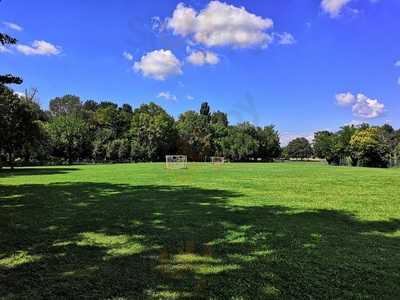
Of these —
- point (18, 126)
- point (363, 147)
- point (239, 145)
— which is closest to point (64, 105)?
point (239, 145)

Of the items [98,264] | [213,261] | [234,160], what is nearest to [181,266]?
[213,261]

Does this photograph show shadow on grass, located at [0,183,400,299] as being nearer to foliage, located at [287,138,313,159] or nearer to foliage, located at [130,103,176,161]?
foliage, located at [130,103,176,161]

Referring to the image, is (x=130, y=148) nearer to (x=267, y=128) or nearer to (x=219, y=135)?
(x=219, y=135)

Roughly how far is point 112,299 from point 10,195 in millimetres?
11422

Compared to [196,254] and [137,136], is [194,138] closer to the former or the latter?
[137,136]

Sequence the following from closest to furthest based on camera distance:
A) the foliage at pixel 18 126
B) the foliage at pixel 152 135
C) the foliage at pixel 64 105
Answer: the foliage at pixel 18 126, the foliage at pixel 152 135, the foliage at pixel 64 105

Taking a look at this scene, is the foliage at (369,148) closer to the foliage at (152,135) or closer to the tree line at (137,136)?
the tree line at (137,136)

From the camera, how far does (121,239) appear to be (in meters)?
6.71

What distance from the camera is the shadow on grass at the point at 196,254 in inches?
170

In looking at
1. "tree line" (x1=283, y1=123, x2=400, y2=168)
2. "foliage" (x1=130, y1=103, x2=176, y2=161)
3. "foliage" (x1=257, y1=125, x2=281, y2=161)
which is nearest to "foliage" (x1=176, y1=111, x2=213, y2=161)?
"foliage" (x1=130, y1=103, x2=176, y2=161)

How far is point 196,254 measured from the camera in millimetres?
5664

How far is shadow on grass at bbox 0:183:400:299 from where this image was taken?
14.2 feet

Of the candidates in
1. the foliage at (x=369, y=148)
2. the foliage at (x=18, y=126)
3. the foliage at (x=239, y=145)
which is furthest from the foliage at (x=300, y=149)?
the foliage at (x=18, y=126)

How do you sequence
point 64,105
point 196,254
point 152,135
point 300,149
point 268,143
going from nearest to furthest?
1. point 196,254
2. point 152,135
3. point 268,143
4. point 64,105
5. point 300,149
